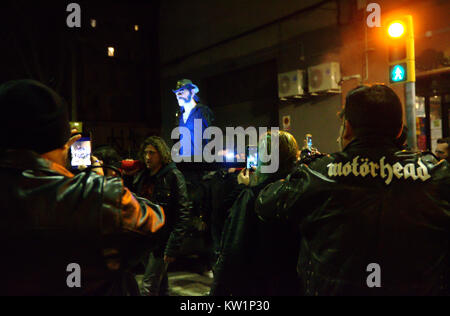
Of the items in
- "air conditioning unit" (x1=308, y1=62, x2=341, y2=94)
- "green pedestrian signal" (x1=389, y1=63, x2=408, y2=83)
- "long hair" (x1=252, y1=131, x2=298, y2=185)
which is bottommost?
"long hair" (x1=252, y1=131, x2=298, y2=185)

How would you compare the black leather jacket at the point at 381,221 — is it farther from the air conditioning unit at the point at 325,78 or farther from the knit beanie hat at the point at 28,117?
the air conditioning unit at the point at 325,78

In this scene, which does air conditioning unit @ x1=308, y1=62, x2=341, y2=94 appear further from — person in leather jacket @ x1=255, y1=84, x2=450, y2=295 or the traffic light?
person in leather jacket @ x1=255, y1=84, x2=450, y2=295

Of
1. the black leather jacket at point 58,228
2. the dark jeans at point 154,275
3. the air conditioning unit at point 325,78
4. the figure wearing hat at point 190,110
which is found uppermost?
the air conditioning unit at point 325,78

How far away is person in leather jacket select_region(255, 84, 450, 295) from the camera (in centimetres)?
213

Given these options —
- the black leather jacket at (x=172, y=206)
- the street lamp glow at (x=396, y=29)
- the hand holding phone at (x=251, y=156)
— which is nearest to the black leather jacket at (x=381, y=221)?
the black leather jacket at (x=172, y=206)

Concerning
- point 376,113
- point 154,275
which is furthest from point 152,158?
point 376,113

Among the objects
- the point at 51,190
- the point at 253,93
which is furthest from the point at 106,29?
the point at 51,190

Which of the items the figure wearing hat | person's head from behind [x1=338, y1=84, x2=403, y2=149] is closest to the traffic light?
the figure wearing hat

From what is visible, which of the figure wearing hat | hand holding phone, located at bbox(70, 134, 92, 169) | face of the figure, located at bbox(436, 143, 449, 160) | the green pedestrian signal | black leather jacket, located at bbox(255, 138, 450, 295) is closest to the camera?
black leather jacket, located at bbox(255, 138, 450, 295)

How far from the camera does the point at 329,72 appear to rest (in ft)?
34.2

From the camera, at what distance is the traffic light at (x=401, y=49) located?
6055 millimetres

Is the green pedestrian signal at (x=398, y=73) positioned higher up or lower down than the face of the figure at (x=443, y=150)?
higher up

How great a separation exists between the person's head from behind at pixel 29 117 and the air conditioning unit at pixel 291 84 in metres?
9.98

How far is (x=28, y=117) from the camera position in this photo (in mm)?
1698
